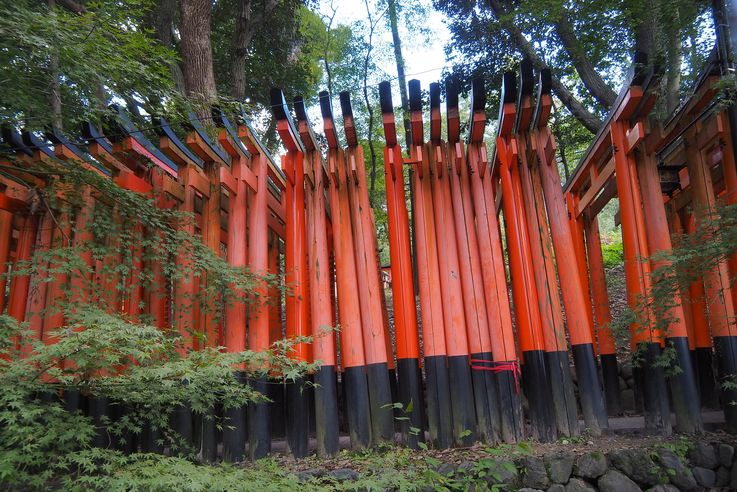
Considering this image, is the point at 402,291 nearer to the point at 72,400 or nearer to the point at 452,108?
the point at 452,108

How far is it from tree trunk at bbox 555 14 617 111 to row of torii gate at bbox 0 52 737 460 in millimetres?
2831

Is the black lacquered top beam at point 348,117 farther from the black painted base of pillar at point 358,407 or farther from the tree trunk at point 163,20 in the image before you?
the tree trunk at point 163,20

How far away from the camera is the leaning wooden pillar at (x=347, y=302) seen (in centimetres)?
455

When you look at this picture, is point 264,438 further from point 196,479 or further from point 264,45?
point 264,45

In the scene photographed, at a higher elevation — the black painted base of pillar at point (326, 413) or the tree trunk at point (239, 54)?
the tree trunk at point (239, 54)

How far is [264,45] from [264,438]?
903 centimetres

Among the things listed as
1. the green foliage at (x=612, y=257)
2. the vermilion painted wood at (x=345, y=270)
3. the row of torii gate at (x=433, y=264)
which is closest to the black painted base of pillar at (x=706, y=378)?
the row of torii gate at (x=433, y=264)

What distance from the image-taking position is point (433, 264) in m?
4.94

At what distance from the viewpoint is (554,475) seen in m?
3.94

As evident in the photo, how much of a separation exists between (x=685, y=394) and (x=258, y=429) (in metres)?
3.70

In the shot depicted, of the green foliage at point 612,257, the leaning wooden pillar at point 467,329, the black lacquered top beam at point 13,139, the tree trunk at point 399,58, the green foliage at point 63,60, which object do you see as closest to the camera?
the green foliage at point 63,60

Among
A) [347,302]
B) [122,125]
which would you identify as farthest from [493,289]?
[122,125]

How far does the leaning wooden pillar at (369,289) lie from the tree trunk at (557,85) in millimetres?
4515

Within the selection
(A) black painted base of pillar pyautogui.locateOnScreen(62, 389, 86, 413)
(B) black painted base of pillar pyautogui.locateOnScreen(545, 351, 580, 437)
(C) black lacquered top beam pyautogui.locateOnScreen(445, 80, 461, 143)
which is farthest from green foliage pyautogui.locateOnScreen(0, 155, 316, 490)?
(C) black lacquered top beam pyautogui.locateOnScreen(445, 80, 461, 143)
